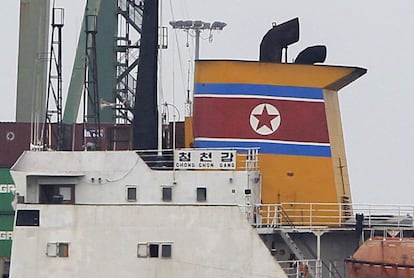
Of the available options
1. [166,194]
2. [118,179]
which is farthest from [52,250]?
[166,194]

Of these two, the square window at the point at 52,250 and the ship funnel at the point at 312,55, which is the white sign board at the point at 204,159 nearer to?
the square window at the point at 52,250

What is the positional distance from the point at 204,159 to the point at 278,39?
375 centimetres

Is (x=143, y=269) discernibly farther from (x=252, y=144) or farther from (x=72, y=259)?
(x=252, y=144)

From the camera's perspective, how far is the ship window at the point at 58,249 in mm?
20703

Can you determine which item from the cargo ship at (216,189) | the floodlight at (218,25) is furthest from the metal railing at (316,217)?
the floodlight at (218,25)

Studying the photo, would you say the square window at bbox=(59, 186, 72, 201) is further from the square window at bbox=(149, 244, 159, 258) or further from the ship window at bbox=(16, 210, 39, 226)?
the square window at bbox=(149, 244, 159, 258)

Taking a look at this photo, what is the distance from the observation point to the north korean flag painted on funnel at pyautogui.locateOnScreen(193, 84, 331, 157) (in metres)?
22.1

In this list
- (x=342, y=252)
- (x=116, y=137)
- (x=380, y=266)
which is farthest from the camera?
(x=116, y=137)

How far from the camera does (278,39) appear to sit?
906 inches

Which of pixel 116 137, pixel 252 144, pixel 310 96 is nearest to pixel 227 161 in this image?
pixel 252 144

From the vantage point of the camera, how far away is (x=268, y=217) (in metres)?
21.2

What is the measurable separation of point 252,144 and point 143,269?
383 centimetres

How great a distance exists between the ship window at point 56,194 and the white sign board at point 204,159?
94.5 inches

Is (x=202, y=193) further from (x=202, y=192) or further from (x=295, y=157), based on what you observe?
(x=295, y=157)
